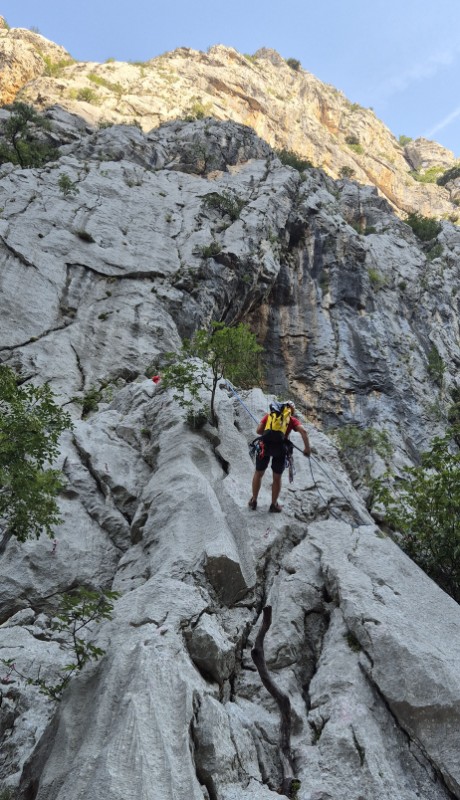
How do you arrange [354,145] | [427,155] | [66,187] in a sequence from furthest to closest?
[427,155], [354,145], [66,187]

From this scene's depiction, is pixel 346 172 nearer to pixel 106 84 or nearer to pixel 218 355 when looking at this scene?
pixel 106 84

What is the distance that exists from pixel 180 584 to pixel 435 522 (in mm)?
5728

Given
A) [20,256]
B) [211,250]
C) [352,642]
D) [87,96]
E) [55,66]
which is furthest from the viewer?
[55,66]

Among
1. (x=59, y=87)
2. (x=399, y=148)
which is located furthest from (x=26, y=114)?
(x=399, y=148)

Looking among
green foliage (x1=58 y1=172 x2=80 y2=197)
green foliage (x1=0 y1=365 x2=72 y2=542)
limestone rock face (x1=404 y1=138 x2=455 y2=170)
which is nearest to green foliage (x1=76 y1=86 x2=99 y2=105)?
green foliage (x1=58 y1=172 x2=80 y2=197)

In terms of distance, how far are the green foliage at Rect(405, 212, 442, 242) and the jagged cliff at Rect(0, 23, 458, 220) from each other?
541 inches

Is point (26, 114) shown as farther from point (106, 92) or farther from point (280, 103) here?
point (280, 103)

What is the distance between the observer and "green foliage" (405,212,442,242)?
1742 inches

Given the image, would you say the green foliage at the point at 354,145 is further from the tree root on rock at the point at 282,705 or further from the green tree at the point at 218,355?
the tree root on rock at the point at 282,705

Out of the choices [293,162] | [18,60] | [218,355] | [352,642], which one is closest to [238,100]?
[293,162]

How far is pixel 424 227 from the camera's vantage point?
44.8m

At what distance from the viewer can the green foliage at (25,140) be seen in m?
29.9

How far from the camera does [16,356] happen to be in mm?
17047

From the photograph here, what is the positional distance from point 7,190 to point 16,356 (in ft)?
37.4
